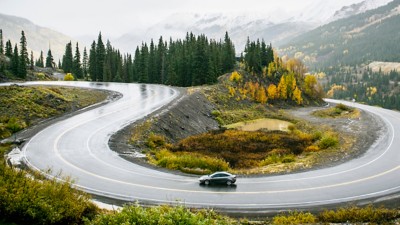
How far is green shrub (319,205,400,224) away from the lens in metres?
19.7

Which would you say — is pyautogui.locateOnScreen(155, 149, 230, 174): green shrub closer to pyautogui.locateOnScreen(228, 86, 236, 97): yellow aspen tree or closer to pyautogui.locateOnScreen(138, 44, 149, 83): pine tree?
pyautogui.locateOnScreen(228, 86, 236, 97): yellow aspen tree

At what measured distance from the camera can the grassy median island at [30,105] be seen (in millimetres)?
41753

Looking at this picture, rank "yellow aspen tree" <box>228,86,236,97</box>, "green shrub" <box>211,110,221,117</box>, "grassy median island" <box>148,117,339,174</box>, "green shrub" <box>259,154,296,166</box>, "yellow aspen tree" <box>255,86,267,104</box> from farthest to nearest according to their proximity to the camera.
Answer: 1. "yellow aspen tree" <box>255,86,267,104</box>
2. "yellow aspen tree" <box>228,86,236,97</box>
3. "green shrub" <box>211,110,221,117</box>
4. "green shrub" <box>259,154,296,166</box>
5. "grassy median island" <box>148,117,339,174</box>

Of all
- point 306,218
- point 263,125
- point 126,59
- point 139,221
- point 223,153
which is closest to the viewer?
point 139,221

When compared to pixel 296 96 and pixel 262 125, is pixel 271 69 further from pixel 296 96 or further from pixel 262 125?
pixel 262 125

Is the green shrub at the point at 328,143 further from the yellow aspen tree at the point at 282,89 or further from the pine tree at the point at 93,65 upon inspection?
the pine tree at the point at 93,65

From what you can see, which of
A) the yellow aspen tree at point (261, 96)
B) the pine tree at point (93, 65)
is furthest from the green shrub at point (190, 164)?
the pine tree at point (93, 65)

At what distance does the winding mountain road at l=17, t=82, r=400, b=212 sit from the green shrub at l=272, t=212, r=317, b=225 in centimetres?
175

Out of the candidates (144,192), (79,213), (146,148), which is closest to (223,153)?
(146,148)

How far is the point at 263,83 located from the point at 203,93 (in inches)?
1589

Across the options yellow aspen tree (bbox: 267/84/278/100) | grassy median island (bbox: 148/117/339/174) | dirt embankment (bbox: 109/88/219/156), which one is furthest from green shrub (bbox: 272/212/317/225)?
yellow aspen tree (bbox: 267/84/278/100)

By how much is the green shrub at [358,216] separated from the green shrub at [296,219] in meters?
0.75

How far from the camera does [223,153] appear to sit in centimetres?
4284

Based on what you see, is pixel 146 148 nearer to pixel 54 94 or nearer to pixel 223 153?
pixel 223 153
